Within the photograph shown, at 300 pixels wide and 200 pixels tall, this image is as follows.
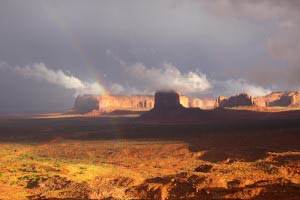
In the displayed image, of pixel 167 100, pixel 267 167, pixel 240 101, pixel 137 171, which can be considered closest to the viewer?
pixel 267 167

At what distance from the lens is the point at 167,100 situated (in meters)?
147

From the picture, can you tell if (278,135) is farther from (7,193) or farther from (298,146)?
(7,193)

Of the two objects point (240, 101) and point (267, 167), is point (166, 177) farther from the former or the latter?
point (240, 101)

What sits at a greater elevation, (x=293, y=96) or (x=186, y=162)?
(x=293, y=96)

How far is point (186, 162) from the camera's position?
34750 mm

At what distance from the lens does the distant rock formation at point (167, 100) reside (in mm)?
143913

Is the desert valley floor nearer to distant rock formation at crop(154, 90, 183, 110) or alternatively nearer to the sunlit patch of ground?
the sunlit patch of ground

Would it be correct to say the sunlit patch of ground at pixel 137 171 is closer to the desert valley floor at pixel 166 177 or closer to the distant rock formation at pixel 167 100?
the desert valley floor at pixel 166 177

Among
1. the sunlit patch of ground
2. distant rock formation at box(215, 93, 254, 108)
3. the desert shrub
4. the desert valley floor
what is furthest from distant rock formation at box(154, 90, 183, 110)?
the desert shrub

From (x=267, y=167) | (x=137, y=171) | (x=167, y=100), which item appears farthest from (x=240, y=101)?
(x=137, y=171)

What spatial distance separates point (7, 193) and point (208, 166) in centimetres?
1506

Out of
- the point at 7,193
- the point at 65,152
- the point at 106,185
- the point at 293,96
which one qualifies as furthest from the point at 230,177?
the point at 293,96

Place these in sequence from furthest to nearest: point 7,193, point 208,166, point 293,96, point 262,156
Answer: point 293,96, point 262,156, point 208,166, point 7,193

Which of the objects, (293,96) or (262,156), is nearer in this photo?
(262,156)
